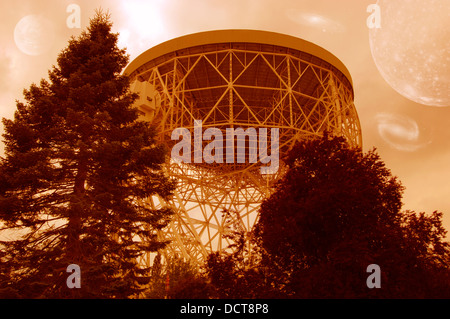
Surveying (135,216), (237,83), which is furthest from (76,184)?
(237,83)

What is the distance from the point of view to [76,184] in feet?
35.2

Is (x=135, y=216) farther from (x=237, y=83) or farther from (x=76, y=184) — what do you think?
(x=237, y=83)

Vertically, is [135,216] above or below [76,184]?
below

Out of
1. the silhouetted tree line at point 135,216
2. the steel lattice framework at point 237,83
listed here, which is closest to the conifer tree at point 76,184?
the silhouetted tree line at point 135,216

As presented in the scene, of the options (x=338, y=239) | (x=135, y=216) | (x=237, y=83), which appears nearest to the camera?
(x=338, y=239)

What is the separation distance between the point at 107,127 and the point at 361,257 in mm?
8474

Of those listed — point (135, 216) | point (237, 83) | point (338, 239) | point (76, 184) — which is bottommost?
point (338, 239)

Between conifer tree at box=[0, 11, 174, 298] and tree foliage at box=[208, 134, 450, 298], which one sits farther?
conifer tree at box=[0, 11, 174, 298]

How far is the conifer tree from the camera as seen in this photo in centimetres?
957

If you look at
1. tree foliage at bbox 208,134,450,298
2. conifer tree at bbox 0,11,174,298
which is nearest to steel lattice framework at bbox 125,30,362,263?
conifer tree at bbox 0,11,174,298

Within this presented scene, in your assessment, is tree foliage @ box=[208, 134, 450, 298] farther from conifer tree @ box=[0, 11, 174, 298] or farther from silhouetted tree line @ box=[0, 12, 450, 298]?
conifer tree @ box=[0, 11, 174, 298]

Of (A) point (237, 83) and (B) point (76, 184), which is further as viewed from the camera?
(A) point (237, 83)

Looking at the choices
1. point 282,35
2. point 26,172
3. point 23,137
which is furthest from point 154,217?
point 282,35

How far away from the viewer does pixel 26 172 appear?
9.54 metres
